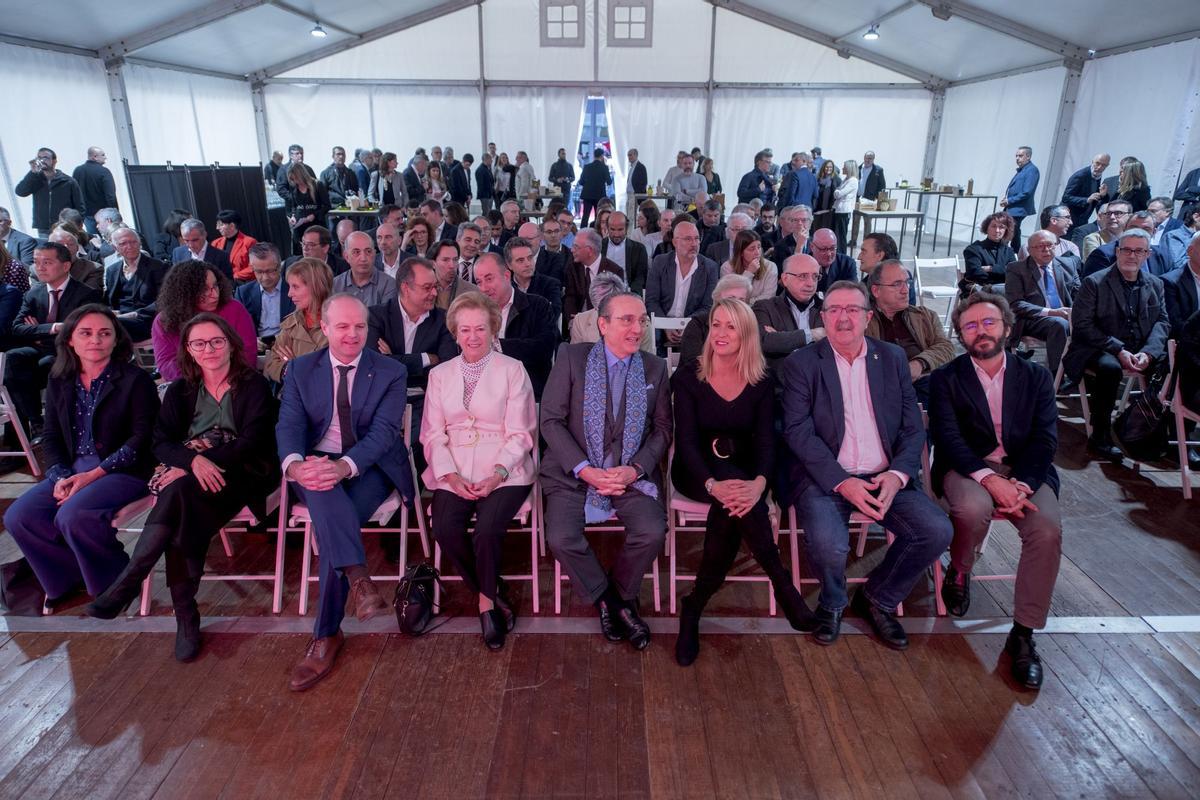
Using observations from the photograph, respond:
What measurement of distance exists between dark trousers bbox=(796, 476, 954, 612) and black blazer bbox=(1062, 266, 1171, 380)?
8.34 ft

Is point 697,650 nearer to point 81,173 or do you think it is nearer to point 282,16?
point 81,173

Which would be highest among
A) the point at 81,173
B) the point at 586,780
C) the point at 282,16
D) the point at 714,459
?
the point at 282,16

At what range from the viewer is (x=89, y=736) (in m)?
2.24

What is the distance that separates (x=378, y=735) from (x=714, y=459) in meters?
1.58

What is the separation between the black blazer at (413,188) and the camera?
11.6 m

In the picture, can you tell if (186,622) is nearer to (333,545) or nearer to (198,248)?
(333,545)

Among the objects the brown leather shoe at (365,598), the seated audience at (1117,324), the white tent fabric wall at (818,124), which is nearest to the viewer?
the brown leather shoe at (365,598)

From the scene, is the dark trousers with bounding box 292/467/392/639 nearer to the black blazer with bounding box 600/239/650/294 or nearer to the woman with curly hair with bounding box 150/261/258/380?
the woman with curly hair with bounding box 150/261/258/380

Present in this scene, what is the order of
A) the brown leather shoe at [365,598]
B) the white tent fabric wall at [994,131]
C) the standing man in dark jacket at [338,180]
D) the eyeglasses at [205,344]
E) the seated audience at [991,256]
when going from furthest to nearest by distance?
the white tent fabric wall at [994,131] < the standing man in dark jacket at [338,180] < the seated audience at [991,256] < the eyeglasses at [205,344] < the brown leather shoe at [365,598]

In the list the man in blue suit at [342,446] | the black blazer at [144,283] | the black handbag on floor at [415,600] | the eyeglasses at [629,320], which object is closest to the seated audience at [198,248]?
the black blazer at [144,283]

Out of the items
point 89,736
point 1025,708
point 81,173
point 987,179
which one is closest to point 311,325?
point 89,736

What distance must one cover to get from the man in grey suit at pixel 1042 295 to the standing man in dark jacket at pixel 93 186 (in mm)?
9713

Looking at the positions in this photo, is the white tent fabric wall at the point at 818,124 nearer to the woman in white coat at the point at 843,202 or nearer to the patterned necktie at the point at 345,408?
the woman in white coat at the point at 843,202

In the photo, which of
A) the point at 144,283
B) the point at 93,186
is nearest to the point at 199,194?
the point at 93,186
